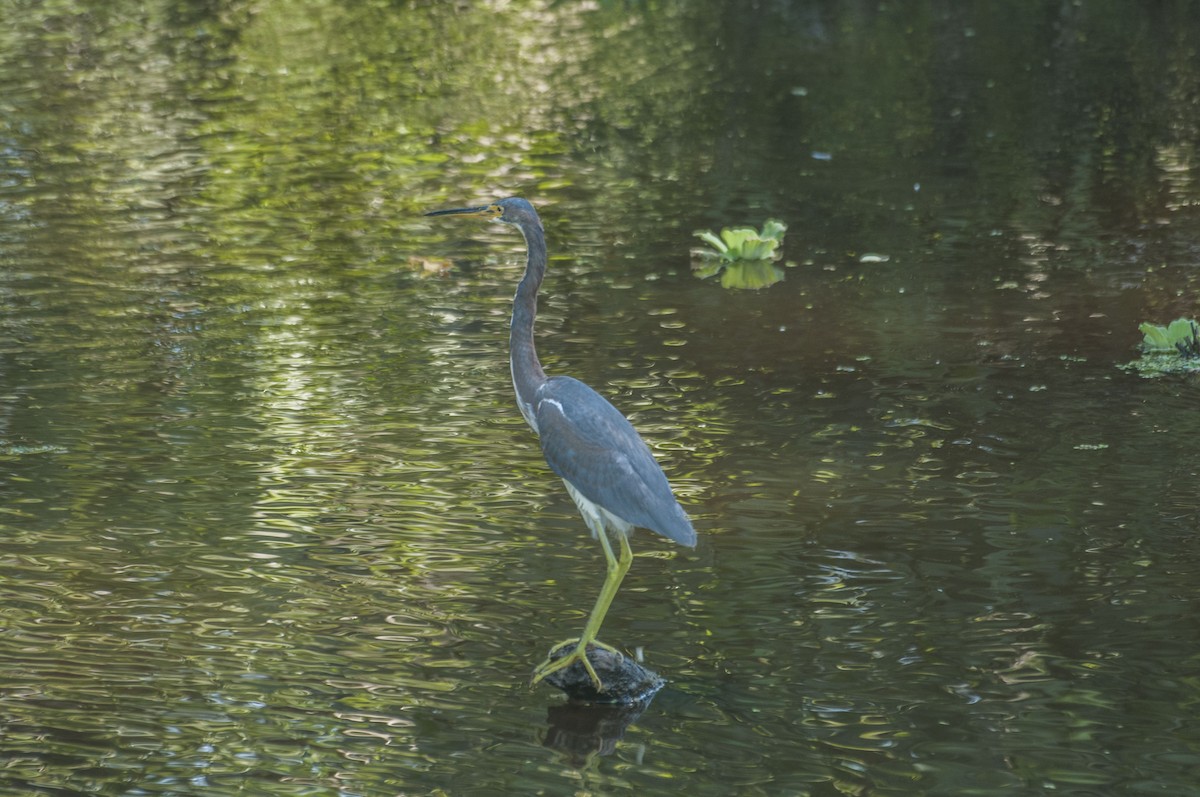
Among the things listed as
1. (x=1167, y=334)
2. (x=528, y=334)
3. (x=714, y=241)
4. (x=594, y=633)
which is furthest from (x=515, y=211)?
(x=714, y=241)

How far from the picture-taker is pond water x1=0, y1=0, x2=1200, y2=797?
5.83 m

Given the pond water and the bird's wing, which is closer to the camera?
the pond water

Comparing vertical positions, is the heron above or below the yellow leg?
above

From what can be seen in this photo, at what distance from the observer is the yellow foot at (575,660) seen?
5980mm

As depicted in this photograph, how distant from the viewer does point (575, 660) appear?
607cm

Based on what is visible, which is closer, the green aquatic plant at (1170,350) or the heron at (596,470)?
the heron at (596,470)

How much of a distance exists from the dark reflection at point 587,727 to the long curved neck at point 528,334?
124cm

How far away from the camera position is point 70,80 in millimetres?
20562

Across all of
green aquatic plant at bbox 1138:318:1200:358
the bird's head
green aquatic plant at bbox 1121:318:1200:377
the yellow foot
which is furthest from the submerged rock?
green aquatic plant at bbox 1138:318:1200:358

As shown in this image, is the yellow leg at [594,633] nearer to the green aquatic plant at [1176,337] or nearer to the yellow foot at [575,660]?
the yellow foot at [575,660]

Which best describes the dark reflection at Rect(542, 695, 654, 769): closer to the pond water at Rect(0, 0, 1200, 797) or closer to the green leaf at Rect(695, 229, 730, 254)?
the pond water at Rect(0, 0, 1200, 797)

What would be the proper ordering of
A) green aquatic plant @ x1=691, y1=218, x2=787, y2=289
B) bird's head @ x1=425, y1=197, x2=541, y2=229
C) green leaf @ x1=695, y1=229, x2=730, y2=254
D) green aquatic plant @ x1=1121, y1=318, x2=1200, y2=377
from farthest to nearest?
green leaf @ x1=695, y1=229, x2=730, y2=254 < green aquatic plant @ x1=691, y1=218, x2=787, y2=289 < green aquatic plant @ x1=1121, y1=318, x2=1200, y2=377 < bird's head @ x1=425, y1=197, x2=541, y2=229

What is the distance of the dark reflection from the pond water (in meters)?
0.02

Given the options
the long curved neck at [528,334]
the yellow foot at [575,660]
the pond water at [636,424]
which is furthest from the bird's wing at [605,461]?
the pond water at [636,424]
